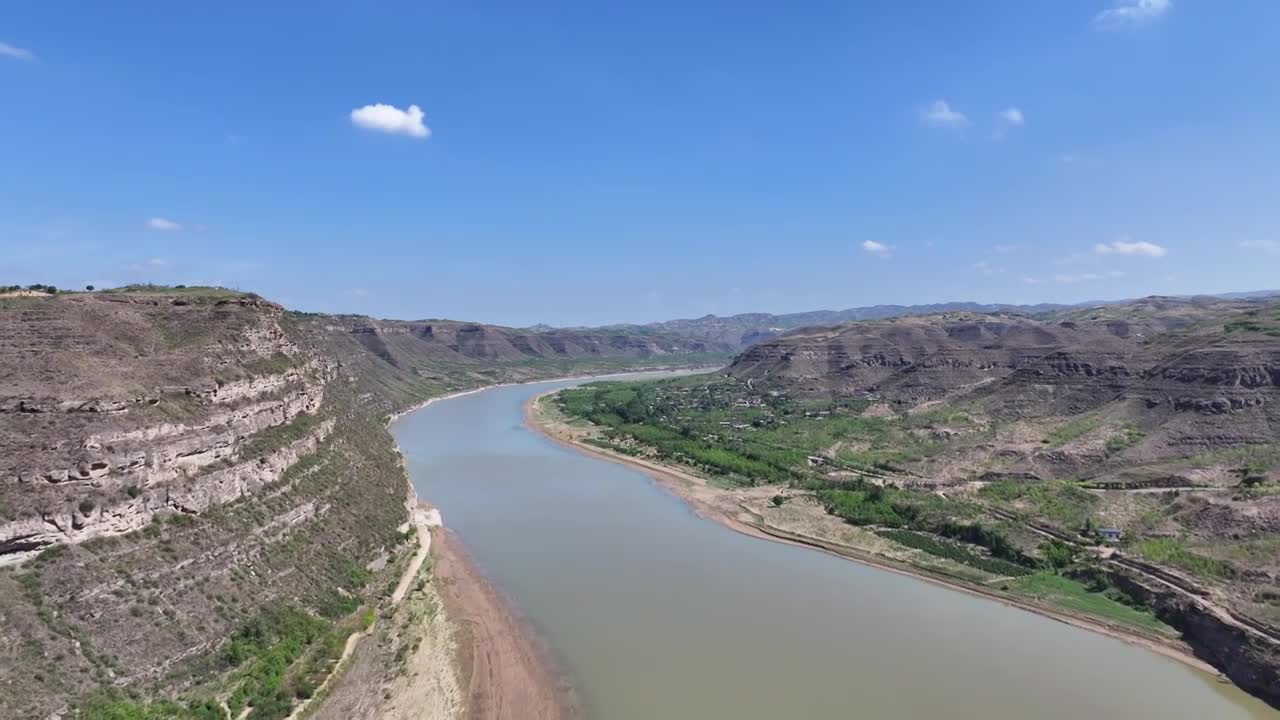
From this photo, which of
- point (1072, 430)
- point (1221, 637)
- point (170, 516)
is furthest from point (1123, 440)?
point (170, 516)

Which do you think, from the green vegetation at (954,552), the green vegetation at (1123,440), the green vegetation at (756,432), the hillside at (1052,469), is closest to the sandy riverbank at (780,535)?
the hillside at (1052,469)

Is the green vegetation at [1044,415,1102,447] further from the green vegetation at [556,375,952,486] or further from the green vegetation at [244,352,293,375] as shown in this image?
the green vegetation at [244,352,293,375]

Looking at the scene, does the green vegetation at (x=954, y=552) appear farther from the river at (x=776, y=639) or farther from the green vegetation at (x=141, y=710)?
the green vegetation at (x=141, y=710)

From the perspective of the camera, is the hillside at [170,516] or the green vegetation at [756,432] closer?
the hillside at [170,516]

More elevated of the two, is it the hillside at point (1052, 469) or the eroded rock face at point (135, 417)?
the eroded rock face at point (135, 417)

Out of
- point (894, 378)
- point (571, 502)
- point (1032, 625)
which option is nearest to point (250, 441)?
point (571, 502)

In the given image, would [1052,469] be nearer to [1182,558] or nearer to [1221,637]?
→ [1182,558]

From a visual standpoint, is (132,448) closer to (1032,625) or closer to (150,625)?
(150,625)

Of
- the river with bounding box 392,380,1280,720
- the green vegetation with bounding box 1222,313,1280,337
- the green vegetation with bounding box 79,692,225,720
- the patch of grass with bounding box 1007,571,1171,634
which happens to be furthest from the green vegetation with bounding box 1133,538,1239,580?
the green vegetation with bounding box 79,692,225,720

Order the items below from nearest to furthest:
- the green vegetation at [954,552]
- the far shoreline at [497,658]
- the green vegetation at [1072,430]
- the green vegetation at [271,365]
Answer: the far shoreline at [497,658] < the green vegetation at [271,365] < the green vegetation at [954,552] < the green vegetation at [1072,430]
